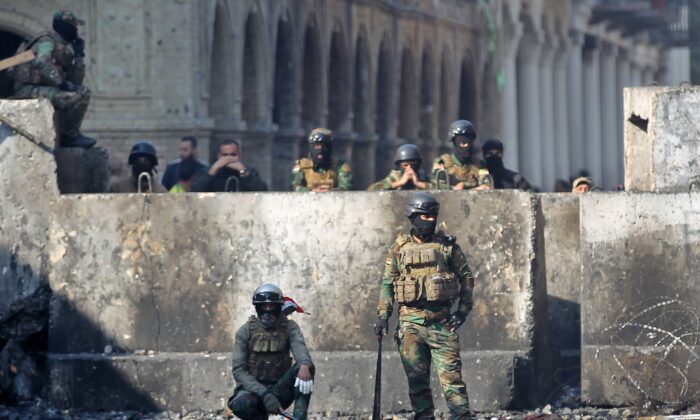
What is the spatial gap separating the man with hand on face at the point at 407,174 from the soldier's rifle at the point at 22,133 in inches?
106

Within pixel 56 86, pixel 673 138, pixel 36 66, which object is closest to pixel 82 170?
pixel 56 86

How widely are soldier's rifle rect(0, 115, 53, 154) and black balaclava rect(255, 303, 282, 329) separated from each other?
3366 mm

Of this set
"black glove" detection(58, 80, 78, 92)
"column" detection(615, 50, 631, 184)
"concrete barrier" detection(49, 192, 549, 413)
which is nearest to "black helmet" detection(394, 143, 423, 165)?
"concrete barrier" detection(49, 192, 549, 413)

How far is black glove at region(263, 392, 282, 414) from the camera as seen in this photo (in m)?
14.1

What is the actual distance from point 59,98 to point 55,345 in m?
1.96

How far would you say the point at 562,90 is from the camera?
6288cm

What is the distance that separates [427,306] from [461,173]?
10.7 ft

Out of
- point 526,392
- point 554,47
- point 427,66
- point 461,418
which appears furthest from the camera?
point 554,47

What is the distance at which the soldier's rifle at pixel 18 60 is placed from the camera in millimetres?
17508

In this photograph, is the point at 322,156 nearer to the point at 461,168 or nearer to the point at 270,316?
the point at 461,168

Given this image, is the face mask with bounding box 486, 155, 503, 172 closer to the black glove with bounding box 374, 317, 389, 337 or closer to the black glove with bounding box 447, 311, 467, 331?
the black glove with bounding box 447, 311, 467, 331

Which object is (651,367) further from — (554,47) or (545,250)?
(554,47)

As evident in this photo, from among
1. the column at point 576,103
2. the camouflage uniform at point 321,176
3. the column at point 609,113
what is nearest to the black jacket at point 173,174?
the camouflage uniform at point 321,176

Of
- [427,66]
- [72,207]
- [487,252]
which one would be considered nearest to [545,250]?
[487,252]
